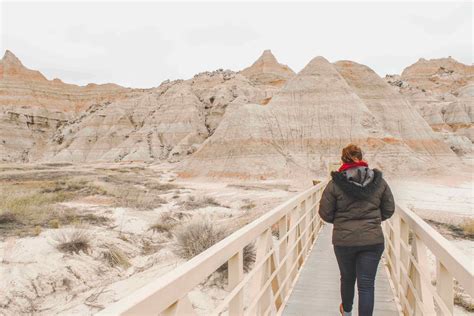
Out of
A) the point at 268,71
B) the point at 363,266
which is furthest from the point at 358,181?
the point at 268,71

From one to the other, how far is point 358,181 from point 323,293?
2.55 metres

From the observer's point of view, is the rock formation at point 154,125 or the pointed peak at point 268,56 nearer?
the rock formation at point 154,125

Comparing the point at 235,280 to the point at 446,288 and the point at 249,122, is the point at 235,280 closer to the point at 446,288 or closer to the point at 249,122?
the point at 446,288

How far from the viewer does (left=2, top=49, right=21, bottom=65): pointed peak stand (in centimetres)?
11319

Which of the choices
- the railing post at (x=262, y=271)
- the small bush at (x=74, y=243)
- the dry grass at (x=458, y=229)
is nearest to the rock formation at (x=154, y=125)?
the dry grass at (x=458, y=229)

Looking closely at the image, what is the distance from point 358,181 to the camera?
3.74 metres

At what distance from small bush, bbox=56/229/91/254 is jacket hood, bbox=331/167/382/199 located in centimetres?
806

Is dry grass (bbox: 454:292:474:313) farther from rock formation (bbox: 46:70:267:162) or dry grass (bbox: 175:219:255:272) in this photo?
rock formation (bbox: 46:70:267:162)

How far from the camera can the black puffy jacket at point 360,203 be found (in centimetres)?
372

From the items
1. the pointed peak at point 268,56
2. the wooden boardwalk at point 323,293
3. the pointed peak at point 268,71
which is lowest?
the wooden boardwalk at point 323,293

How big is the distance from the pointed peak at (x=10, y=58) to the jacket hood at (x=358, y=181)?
13007 cm

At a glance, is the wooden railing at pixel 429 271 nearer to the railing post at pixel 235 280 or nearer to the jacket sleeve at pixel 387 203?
the jacket sleeve at pixel 387 203

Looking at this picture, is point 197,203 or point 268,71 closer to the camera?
point 197,203

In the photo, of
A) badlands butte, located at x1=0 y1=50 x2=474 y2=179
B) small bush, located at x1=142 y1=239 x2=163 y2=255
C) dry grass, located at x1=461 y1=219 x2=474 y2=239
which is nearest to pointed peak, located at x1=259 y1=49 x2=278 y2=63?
badlands butte, located at x1=0 y1=50 x2=474 y2=179
